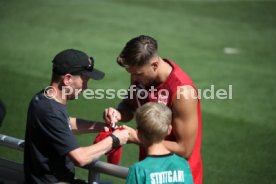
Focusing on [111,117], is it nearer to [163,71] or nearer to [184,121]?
[163,71]

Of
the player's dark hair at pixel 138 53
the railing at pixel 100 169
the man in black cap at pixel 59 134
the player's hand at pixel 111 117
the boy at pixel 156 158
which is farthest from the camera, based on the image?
the player's hand at pixel 111 117

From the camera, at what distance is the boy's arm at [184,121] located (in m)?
4.08

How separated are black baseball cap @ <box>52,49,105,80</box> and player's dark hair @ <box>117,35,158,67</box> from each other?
28 centimetres

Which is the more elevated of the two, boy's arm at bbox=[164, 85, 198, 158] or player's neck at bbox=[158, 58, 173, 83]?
player's neck at bbox=[158, 58, 173, 83]

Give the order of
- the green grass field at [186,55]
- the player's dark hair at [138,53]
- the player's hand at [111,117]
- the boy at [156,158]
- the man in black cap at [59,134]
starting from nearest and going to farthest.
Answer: the boy at [156,158] → the man in black cap at [59,134] → the player's dark hair at [138,53] → the player's hand at [111,117] → the green grass field at [186,55]

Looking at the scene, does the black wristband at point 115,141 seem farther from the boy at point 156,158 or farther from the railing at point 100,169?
the boy at point 156,158

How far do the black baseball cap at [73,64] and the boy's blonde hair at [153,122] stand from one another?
0.78 meters

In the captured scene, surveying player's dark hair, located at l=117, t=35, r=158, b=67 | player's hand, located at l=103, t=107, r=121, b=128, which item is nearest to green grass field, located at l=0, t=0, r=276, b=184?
player's hand, located at l=103, t=107, r=121, b=128

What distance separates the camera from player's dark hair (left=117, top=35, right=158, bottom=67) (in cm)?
425

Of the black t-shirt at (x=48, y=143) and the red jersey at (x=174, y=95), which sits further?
the red jersey at (x=174, y=95)

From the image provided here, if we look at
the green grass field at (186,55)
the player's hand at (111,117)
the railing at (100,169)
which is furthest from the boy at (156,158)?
the green grass field at (186,55)

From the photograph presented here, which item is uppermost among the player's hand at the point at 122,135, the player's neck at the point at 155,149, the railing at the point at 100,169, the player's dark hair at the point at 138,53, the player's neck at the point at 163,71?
the player's dark hair at the point at 138,53

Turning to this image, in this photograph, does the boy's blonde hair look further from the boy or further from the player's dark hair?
the player's dark hair

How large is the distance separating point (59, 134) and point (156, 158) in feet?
2.48
